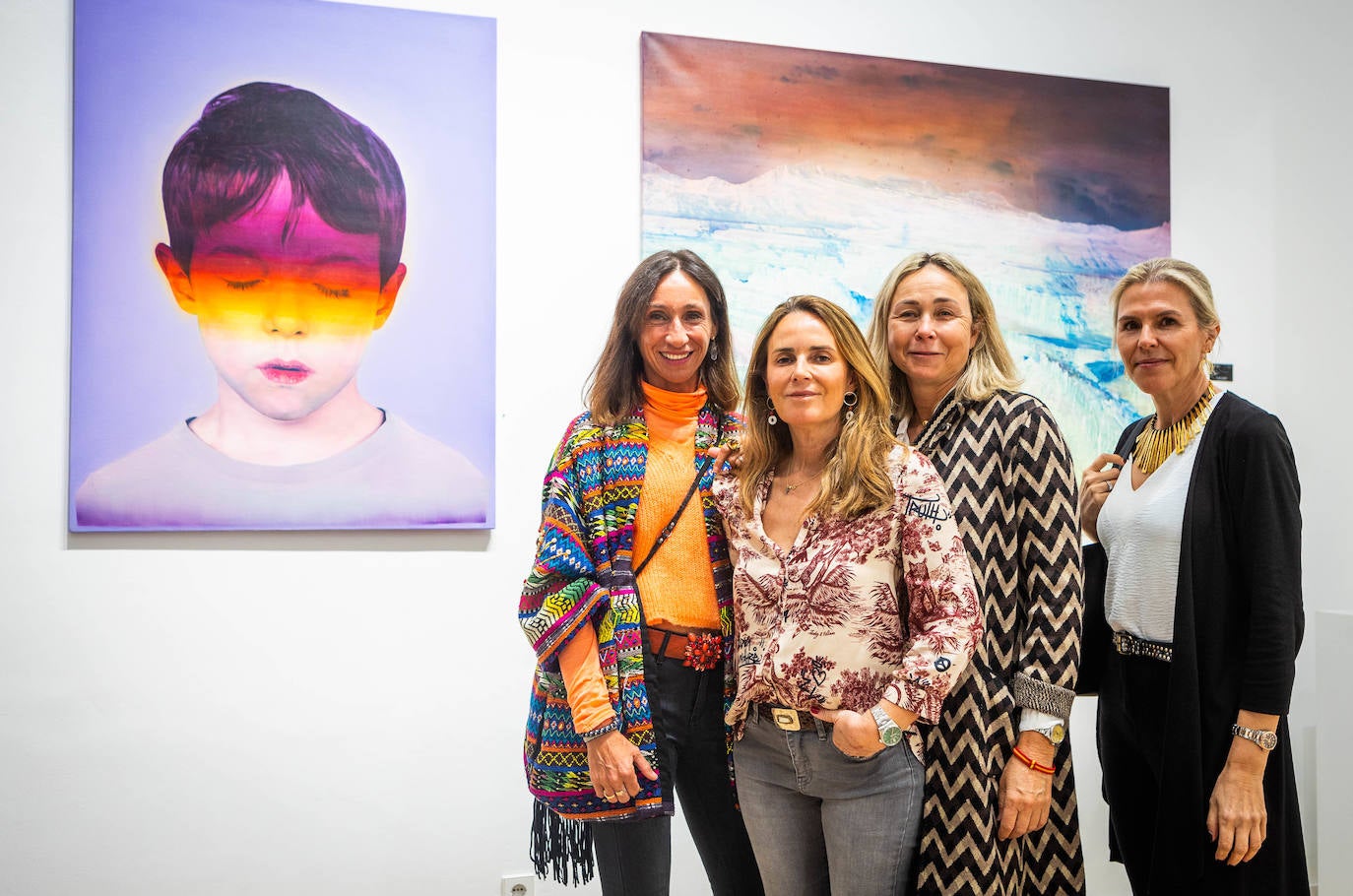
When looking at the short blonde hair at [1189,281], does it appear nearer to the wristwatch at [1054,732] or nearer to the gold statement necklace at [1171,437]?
the gold statement necklace at [1171,437]

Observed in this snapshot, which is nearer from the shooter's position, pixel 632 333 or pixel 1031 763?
pixel 1031 763

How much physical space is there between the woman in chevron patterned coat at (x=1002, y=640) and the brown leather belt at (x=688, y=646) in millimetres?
375

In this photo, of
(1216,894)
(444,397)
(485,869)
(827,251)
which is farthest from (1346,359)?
(485,869)

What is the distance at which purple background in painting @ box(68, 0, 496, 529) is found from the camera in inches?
93.0

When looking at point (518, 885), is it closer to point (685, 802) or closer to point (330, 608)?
point (330, 608)

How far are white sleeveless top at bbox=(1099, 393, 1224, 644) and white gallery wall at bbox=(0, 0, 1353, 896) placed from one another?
1.32 m

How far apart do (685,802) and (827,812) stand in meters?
0.35

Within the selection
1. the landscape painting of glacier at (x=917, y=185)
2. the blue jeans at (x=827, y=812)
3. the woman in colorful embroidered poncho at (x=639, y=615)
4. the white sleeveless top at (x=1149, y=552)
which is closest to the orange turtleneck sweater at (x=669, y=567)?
the woman in colorful embroidered poncho at (x=639, y=615)

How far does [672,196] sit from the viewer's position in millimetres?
2654

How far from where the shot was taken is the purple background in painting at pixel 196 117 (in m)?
2.36

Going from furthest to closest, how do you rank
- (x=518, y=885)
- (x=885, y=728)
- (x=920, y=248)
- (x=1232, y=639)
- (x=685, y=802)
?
(x=920, y=248) → (x=518, y=885) → (x=685, y=802) → (x=1232, y=639) → (x=885, y=728)

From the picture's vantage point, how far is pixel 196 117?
7.93 ft

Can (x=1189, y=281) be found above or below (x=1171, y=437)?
above

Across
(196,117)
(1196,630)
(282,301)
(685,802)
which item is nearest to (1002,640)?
(1196,630)
